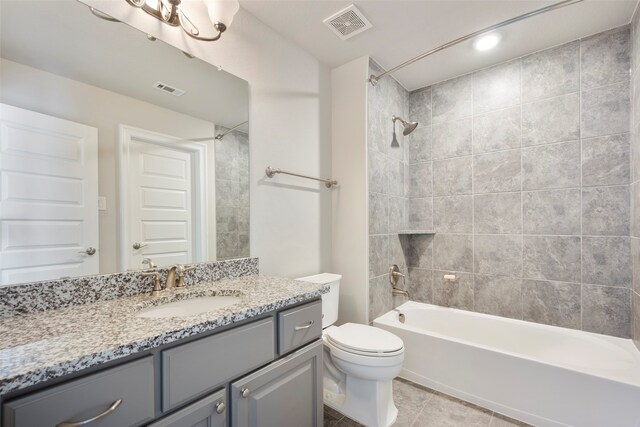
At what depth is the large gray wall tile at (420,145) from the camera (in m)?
2.60

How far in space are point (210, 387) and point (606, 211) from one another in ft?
8.27

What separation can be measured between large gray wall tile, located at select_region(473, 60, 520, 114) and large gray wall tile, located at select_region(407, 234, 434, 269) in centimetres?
119

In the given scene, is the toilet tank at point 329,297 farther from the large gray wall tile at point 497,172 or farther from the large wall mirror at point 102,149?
the large gray wall tile at point 497,172

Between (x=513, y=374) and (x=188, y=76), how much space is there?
2.46 m

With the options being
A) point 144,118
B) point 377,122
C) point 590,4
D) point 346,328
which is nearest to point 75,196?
point 144,118

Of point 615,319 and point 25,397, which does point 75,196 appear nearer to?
point 25,397

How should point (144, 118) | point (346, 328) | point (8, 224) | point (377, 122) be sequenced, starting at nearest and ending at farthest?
point (8, 224) < point (144, 118) < point (346, 328) < point (377, 122)

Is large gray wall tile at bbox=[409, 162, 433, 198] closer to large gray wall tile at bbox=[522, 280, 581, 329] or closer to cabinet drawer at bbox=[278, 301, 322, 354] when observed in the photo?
large gray wall tile at bbox=[522, 280, 581, 329]

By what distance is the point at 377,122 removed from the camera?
2.21 m

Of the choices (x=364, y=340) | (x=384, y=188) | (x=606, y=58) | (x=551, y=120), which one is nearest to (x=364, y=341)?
(x=364, y=340)

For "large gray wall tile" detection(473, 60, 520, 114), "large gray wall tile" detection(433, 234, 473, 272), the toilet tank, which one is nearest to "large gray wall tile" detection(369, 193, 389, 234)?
the toilet tank

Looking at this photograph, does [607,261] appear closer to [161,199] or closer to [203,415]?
[203,415]

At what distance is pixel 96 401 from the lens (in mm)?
626

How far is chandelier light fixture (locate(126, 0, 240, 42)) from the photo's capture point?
1226 millimetres
